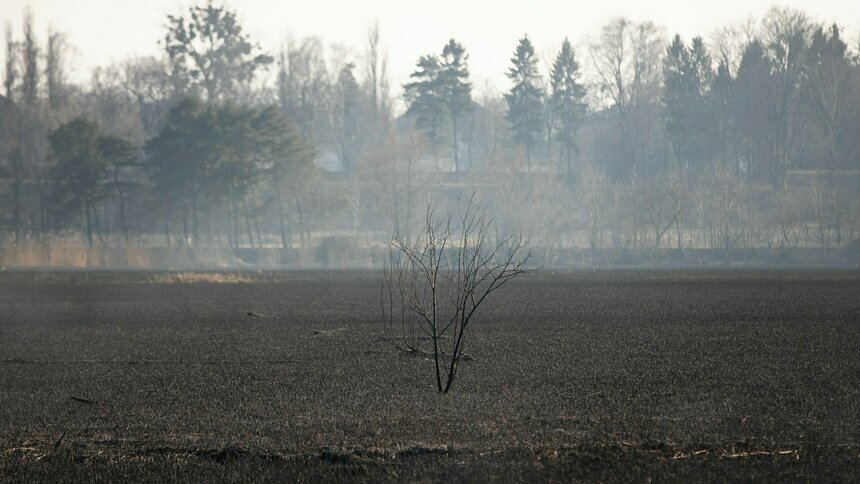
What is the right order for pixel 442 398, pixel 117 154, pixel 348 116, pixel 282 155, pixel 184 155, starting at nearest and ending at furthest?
pixel 442 398 → pixel 117 154 → pixel 184 155 → pixel 282 155 → pixel 348 116

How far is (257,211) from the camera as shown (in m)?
80.9

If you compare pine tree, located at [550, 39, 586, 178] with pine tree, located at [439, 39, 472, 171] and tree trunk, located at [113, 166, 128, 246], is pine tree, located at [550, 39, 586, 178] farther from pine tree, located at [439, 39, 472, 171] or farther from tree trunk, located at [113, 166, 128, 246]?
tree trunk, located at [113, 166, 128, 246]

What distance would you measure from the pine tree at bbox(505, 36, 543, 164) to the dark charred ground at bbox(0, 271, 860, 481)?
65.2 m

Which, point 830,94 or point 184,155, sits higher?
point 830,94

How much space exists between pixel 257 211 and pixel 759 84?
1637 inches

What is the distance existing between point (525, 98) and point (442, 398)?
8299 centimetres

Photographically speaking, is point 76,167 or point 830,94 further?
point 830,94

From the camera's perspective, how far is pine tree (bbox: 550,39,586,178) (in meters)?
99.0

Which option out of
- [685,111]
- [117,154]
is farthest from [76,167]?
[685,111]

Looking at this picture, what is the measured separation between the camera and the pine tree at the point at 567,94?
99000mm

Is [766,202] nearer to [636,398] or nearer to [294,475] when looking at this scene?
[636,398]

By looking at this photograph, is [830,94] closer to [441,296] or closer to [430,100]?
[430,100]

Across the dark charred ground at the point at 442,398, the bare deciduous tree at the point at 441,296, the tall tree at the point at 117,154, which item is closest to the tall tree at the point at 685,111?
the tall tree at the point at 117,154

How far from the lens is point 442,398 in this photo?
1664 cm
